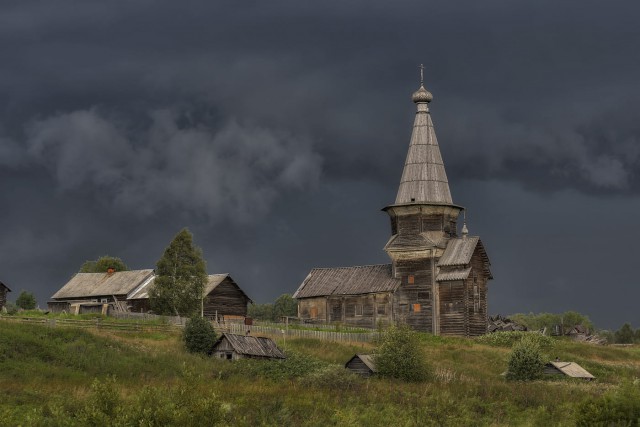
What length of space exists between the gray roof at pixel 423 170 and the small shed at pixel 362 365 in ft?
68.7

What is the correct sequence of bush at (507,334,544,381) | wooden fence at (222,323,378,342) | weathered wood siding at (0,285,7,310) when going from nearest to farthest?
bush at (507,334,544,381), wooden fence at (222,323,378,342), weathered wood siding at (0,285,7,310)

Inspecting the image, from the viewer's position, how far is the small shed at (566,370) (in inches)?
2164

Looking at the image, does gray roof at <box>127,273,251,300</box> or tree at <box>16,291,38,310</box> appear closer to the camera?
gray roof at <box>127,273,251,300</box>

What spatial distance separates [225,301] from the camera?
251 feet

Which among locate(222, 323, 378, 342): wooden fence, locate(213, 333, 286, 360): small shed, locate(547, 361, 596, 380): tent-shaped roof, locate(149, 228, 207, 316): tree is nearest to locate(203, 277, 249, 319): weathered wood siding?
locate(149, 228, 207, 316): tree

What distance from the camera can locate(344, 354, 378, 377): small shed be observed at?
174 feet

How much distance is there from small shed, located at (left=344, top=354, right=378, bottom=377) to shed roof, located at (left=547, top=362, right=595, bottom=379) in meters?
10.3

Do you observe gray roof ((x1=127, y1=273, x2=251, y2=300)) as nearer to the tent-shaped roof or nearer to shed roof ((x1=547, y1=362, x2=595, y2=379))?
the tent-shaped roof

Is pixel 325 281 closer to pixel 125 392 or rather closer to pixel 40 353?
pixel 40 353

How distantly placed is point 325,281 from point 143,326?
18948mm

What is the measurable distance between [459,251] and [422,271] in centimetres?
303

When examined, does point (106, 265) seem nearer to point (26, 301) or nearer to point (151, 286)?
point (26, 301)

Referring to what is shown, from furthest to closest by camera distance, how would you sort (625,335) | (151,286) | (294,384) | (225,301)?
(625,335)
(151,286)
(225,301)
(294,384)

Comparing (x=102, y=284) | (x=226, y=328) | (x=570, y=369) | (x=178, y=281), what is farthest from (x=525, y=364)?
(x=102, y=284)
